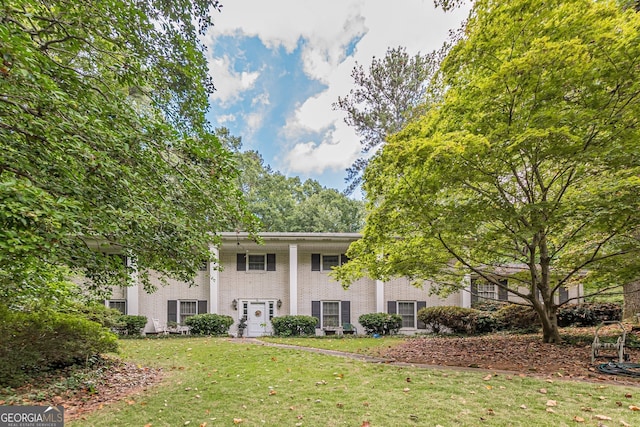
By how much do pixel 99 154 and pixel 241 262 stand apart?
1356cm

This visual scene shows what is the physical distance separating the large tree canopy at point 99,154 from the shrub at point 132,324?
11247mm

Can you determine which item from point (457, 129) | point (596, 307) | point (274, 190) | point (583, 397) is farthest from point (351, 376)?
point (274, 190)

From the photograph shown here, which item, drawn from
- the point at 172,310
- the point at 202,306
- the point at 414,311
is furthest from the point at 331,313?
the point at 172,310

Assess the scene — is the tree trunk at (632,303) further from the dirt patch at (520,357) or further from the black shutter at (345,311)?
the black shutter at (345,311)

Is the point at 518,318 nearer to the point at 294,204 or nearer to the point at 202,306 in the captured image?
the point at 202,306

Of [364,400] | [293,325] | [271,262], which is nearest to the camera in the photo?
[364,400]

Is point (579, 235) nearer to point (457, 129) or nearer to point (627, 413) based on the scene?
point (457, 129)

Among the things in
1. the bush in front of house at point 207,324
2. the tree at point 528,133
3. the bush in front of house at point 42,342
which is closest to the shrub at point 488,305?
the tree at point 528,133

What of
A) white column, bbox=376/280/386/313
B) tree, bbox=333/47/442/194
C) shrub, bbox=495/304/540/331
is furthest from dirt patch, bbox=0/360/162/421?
tree, bbox=333/47/442/194

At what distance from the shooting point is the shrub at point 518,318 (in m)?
13.2

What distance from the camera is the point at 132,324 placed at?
14906 mm

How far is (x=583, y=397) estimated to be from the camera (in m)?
4.55

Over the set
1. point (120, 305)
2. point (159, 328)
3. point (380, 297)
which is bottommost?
point (159, 328)

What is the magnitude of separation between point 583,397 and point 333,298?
1242cm
